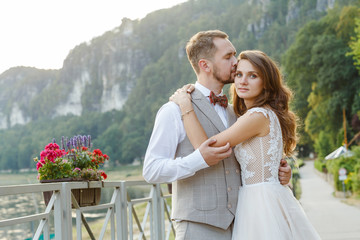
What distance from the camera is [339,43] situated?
34281mm

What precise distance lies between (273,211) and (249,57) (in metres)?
0.87

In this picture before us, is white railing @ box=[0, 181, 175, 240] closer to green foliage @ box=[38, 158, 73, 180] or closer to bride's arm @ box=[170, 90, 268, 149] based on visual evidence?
green foliage @ box=[38, 158, 73, 180]

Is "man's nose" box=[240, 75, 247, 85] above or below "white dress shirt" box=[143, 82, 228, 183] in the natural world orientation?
above

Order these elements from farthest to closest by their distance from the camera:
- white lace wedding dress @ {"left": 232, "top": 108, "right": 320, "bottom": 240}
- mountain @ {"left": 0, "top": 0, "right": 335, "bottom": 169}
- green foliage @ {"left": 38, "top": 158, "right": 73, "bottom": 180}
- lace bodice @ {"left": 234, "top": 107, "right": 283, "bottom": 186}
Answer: mountain @ {"left": 0, "top": 0, "right": 335, "bottom": 169} → green foliage @ {"left": 38, "top": 158, "right": 73, "bottom": 180} → lace bodice @ {"left": 234, "top": 107, "right": 283, "bottom": 186} → white lace wedding dress @ {"left": 232, "top": 108, "right": 320, "bottom": 240}

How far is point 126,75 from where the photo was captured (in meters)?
130

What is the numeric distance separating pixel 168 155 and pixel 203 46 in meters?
0.70

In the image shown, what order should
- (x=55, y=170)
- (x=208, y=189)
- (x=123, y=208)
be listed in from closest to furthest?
(x=208, y=189)
(x=55, y=170)
(x=123, y=208)

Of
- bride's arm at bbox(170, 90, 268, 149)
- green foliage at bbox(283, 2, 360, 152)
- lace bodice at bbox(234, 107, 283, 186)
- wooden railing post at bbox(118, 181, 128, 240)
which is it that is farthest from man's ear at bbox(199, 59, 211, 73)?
green foliage at bbox(283, 2, 360, 152)

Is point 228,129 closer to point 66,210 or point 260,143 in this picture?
point 260,143

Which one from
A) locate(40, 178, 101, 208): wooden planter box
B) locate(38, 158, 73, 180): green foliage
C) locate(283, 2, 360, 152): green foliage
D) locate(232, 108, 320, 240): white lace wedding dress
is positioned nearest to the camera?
locate(232, 108, 320, 240): white lace wedding dress

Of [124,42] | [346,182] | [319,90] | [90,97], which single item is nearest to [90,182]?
[346,182]

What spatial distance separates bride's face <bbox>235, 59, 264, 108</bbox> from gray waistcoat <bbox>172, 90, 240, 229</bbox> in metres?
0.22

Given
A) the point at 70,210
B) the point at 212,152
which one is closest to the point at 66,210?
the point at 70,210

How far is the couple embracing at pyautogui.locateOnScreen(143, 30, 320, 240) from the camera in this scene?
2498 millimetres
